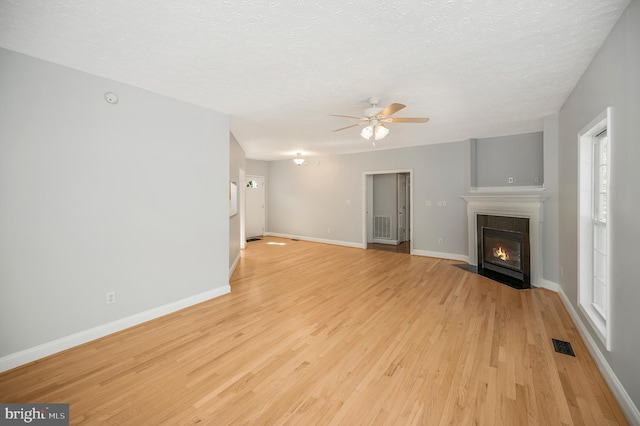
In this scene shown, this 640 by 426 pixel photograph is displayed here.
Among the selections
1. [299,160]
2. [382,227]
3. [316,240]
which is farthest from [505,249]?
[299,160]

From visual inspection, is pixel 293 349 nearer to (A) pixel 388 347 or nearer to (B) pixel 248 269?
(A) pixel 388 347

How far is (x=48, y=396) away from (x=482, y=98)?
4.95 meters

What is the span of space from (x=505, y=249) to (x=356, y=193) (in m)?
3.59

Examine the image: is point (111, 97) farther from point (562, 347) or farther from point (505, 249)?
point (505, 249)

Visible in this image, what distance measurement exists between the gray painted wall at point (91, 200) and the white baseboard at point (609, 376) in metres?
4.01

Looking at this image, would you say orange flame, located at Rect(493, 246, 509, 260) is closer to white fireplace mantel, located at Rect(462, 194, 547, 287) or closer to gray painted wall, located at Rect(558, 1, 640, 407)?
white fireplace mantel, located at Rect(462, 194, 547, 287)

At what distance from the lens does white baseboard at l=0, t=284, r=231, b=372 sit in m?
2.16

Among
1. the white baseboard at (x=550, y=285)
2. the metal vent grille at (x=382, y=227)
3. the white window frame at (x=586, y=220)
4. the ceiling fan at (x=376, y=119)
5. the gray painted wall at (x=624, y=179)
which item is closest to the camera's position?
the gray painted wall at (x=624, y=179)

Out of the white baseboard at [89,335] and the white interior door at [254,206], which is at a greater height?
the white interior door at [254,206]

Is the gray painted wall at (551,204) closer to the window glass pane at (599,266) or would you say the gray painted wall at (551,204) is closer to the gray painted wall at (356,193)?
the window glass pane at (599,266)

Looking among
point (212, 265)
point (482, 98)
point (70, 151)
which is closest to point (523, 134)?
point (482, 98)

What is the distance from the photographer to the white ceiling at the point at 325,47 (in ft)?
5.51

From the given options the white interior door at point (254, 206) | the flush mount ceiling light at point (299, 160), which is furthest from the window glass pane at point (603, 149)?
the white interior door at point (254, 206)

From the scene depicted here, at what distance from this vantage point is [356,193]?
281 inches
